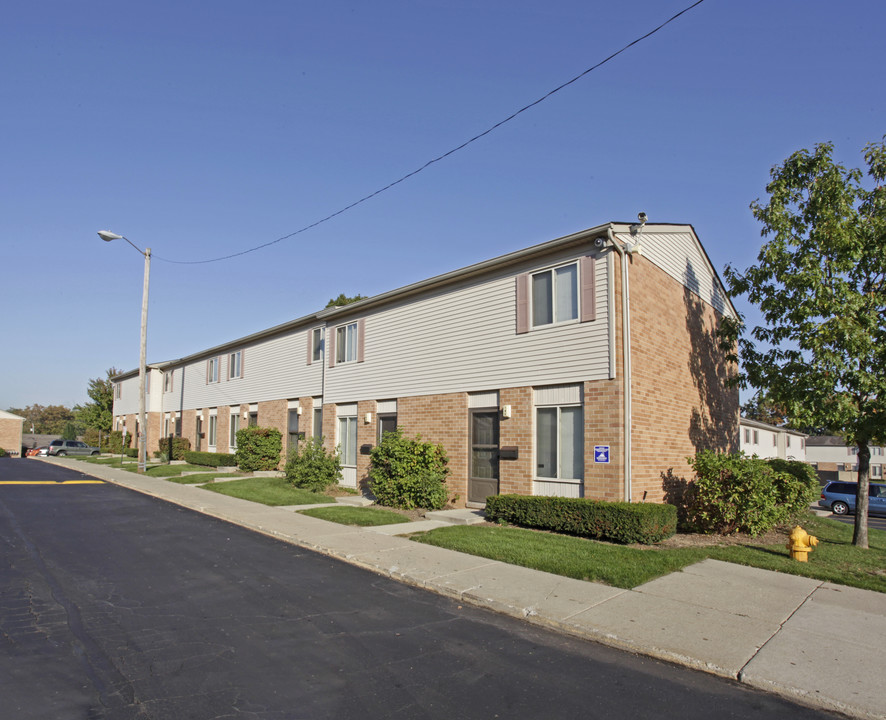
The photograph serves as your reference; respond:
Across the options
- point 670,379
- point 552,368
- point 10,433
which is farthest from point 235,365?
point 10,433

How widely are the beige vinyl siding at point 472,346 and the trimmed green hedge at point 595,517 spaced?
8.77 feet

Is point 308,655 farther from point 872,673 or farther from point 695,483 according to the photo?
point 695,483

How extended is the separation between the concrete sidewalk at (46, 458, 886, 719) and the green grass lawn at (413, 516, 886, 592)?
28 cm

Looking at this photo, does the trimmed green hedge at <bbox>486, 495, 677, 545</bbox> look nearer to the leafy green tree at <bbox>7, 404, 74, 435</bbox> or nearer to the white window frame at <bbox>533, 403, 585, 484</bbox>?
the white window frame at <bbox>533, 403, 585, 484</bbox>

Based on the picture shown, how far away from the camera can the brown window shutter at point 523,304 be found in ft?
47.2

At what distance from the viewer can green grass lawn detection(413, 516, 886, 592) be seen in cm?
885

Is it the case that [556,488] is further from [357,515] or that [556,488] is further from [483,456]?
[357,515]

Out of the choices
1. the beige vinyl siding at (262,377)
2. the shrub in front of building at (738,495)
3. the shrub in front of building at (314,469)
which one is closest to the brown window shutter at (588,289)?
the shrub in front of building at (738,495)

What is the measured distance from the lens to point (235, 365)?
30.7 m

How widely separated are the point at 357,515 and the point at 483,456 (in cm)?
338

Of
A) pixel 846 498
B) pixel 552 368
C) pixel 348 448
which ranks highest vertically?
pixel 552 368

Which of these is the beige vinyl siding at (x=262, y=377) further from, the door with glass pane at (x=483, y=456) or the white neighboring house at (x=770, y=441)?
the white neighboring house at (x=770, y=441)

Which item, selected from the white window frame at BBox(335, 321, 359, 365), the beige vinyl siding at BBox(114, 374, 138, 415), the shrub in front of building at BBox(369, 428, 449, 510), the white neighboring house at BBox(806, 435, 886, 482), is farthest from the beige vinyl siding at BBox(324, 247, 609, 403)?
the white neighboring house at BBox(806, 435, 886, 482)

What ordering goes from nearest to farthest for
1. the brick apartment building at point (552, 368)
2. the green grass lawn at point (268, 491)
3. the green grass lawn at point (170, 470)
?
1. the brick apartment building at point (552, 368)
2. the green grass lawn at point (268, 491)
3. the green grass lawn at point (170, 470)
